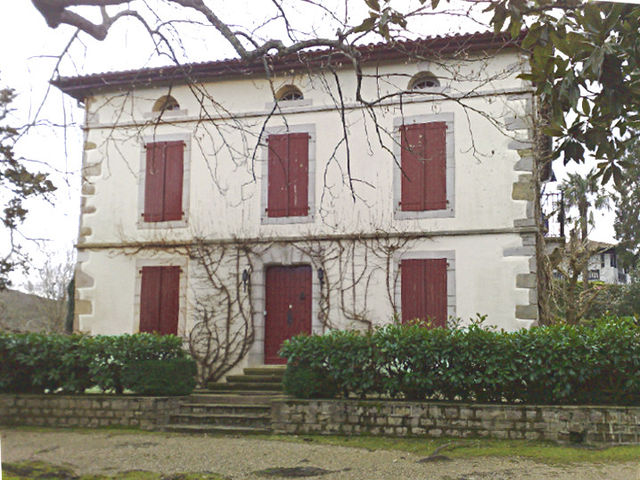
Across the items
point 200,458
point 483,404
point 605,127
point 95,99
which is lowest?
point 200,458

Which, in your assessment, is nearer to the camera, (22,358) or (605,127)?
(605,127)

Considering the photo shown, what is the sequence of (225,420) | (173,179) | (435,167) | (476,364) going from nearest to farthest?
(476,364) < (225,420) < (435,167) < (173,179)

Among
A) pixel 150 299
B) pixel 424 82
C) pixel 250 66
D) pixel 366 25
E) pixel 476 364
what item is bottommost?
pixel 476 364

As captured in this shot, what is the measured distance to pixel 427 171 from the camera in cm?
1035

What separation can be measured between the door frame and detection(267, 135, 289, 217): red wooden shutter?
62cm

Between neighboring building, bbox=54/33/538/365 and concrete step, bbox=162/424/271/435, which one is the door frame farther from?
concrete step, bbox=162/424/271/435

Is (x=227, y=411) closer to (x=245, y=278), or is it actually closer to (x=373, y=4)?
(x=245, y=278)

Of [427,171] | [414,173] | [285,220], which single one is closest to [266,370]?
[285,220]

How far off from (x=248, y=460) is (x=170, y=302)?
495 centimetres

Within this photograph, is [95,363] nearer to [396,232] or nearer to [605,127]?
[396,232]

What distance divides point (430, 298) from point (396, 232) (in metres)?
1.11

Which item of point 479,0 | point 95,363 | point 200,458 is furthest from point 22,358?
point 479,0

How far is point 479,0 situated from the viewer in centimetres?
461

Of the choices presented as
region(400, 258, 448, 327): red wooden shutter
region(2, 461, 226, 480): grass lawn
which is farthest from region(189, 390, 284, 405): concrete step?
region(2, 461, 226, 480): grass lawn
